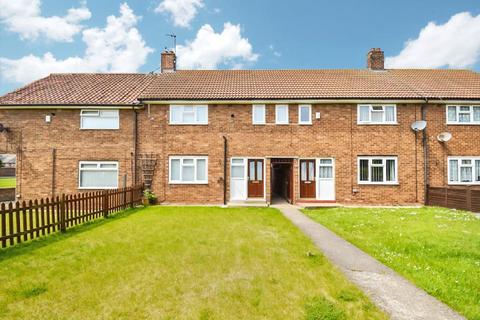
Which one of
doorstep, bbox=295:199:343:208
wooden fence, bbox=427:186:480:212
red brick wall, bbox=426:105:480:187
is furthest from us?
red brick wall, bbox=426:105:480:187

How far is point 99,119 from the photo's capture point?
47.4ft

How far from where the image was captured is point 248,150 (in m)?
14.1

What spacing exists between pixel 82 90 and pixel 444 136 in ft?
64.2

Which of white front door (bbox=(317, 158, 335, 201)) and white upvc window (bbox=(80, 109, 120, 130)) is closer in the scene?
white front door (bbox=(317, 158, 335, 201))

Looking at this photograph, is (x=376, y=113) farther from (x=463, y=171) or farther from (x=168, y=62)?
(x=168, y=62)

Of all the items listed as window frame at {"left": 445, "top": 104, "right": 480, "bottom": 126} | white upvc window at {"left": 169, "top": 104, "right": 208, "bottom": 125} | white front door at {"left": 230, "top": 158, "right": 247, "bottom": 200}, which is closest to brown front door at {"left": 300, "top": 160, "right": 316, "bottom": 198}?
white front door at {"left": 230, "top": 158, "right": 247, "bottom": 200}

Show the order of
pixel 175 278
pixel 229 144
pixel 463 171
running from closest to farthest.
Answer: pixel 175 278 → pixel 463 171 → pixel 229 144

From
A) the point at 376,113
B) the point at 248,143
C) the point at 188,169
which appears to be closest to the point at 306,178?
the point at 248,143

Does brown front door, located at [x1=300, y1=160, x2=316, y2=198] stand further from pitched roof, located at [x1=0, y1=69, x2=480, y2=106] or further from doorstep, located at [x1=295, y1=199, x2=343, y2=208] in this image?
pitched roof, located at [x1=0, y1=69, x2=480, y2=106]

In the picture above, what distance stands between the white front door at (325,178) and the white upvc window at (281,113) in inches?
110

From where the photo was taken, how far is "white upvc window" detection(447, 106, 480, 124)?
14.1m

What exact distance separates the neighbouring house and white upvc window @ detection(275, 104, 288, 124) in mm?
52

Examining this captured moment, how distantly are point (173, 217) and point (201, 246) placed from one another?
4.15 meters

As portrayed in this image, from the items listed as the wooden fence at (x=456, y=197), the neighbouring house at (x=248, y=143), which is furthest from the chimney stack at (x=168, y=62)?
the wooden fence at (x=456, y=197)
